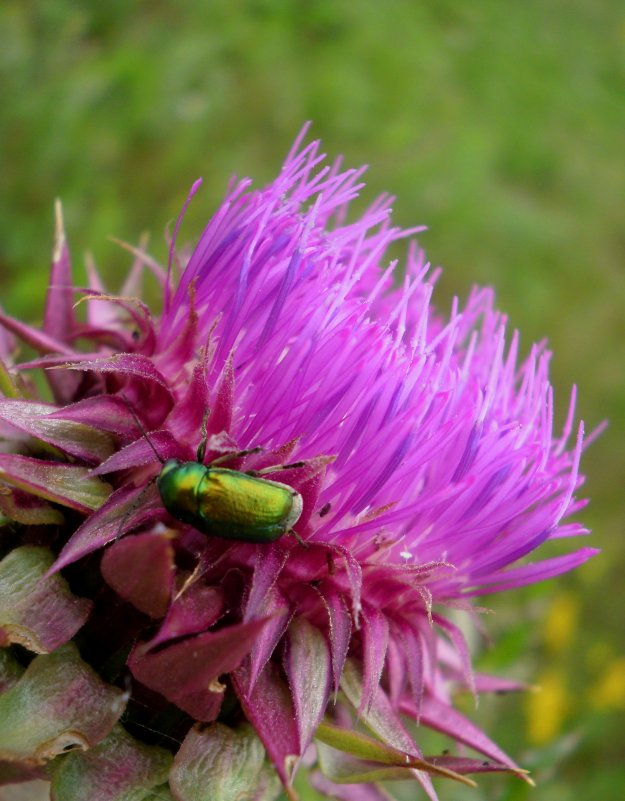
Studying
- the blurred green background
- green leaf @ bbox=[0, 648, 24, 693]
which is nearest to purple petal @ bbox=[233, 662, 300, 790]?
green leaf @ bbox=[0, 648, 24, 693]

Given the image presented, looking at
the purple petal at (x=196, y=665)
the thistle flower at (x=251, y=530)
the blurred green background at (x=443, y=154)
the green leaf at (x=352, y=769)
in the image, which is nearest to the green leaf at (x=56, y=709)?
the thistle flower at (x=251, y=530)

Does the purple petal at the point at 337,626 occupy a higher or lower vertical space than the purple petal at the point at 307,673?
higher

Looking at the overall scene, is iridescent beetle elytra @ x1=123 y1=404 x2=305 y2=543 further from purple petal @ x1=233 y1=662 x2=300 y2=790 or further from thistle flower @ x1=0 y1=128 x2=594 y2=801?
purple petal @ x1=233 y1=662 x2=300 y2=790

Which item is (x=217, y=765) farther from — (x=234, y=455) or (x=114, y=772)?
(x=234, y=455)

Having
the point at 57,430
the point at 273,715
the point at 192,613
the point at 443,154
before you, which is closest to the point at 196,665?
the point at 192,613

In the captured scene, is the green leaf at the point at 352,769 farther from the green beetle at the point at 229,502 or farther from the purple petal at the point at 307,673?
the green beetle at the point at 229,502

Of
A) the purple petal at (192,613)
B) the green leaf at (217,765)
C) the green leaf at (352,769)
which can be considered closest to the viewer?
the purple petal at (192,613)

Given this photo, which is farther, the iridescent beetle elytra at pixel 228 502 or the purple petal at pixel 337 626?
the purple petal at pixel 337 626
